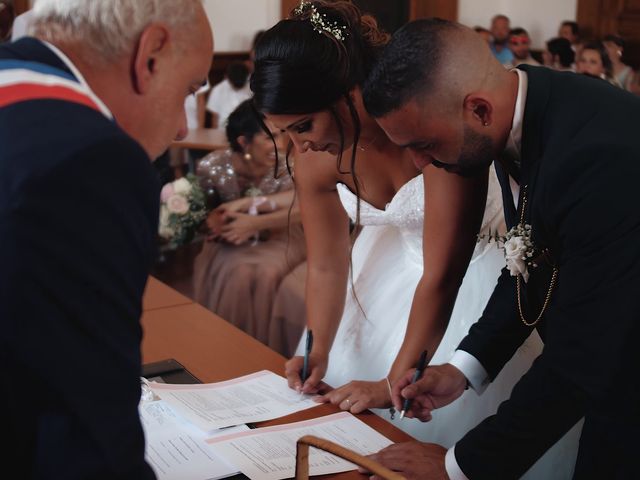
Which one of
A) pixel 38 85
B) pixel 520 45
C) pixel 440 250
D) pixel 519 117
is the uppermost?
pixel 38 85

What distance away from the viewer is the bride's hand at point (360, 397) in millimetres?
1792

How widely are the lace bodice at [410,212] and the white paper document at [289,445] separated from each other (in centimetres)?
69

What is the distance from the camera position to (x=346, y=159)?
216cm

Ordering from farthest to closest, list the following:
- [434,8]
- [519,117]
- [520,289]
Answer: [434,8] < [520,289] < [519,117]

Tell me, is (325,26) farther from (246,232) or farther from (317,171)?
(246,232)

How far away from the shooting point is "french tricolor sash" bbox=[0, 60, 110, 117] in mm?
881

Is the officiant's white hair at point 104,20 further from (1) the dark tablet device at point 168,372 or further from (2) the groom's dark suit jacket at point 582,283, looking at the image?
(1) the dark tablet device at point 168,372

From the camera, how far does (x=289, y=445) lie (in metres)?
1.58

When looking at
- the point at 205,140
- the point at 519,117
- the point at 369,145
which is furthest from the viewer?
the point at 205,140

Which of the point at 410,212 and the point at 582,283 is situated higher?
the point at 582,283

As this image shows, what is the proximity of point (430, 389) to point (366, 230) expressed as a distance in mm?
1005

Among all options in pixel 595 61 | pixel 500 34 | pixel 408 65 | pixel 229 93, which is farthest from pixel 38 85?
pixel 500 34

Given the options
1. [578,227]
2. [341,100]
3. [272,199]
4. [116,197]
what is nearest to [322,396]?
[341,100]

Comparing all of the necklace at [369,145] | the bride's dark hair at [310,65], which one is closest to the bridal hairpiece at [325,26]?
the bride's dark hair at [310,65]
